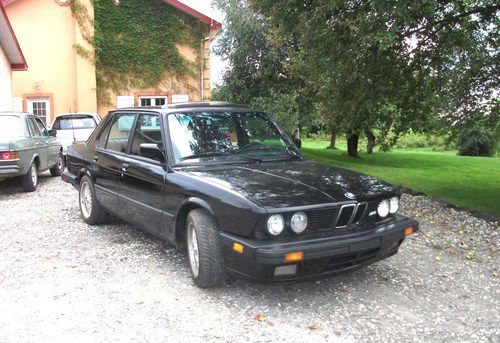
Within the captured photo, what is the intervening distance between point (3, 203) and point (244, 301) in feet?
20.4

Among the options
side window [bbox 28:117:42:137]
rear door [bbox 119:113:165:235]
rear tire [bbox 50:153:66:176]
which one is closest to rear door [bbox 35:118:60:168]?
side window [bbox 28:117:42:137]

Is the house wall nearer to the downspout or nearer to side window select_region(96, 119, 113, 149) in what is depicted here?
the downspout

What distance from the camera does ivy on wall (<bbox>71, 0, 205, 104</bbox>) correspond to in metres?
19.6

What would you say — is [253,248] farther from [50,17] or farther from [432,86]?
[50,17]

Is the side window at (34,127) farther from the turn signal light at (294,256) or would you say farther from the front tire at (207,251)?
the turn signal light at (294,256)

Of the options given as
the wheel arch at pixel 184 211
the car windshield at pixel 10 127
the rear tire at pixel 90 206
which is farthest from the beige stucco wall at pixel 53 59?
the wheel arch at pixel 184 211

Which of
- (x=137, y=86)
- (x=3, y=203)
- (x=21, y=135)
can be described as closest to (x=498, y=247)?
(x=3, y=203)

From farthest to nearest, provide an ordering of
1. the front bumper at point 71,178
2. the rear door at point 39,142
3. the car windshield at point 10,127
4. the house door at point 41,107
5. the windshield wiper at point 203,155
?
1. the house door at point 41,107
2. the rear door at point 39,142
3. the car windshield at point 10,127
4. the front bumper at point 71,178
5. the windshield wiper at point 203,155

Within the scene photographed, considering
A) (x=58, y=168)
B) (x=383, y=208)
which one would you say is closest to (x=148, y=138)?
(x=383, y=208)

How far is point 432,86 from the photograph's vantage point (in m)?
9.74

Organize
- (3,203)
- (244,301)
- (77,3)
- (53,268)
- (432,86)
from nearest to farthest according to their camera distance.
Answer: (244,301) < (53,268) < (3,203) < (432,86) < (77,3)

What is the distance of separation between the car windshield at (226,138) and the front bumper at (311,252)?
1.17 m

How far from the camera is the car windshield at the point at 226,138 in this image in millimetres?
4723

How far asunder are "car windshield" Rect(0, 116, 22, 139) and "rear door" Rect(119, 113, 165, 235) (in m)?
5.20
